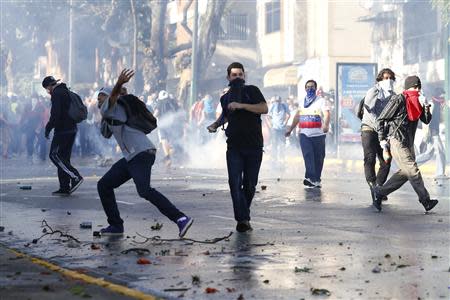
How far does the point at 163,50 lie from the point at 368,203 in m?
31.9

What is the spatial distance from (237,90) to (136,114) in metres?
1.04

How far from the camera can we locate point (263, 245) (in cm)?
1107

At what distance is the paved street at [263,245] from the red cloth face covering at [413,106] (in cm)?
106

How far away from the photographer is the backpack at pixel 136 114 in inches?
467

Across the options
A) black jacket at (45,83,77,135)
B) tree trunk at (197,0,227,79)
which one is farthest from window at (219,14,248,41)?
black jacket at (45,83,77,135)

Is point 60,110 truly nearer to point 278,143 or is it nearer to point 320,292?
point 320,292

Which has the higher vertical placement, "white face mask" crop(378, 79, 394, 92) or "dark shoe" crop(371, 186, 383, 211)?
"white face mask" crop(378, 79, 394, 92)

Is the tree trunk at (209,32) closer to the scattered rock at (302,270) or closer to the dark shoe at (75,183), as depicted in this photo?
the dark shoe at (75,183)

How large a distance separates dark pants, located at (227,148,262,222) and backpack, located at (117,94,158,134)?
0.92 m

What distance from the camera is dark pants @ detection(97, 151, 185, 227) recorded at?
1161cm

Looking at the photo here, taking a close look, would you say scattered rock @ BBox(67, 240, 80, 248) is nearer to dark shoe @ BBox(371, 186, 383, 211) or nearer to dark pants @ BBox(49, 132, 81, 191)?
dark shoe @ BBox(371, 186, 383, 211)

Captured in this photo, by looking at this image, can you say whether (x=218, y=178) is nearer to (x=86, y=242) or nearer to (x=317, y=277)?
(x=86, y=242)

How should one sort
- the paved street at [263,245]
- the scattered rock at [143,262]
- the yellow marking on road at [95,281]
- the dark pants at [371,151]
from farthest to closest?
the dark pants at [371,151] → the scattered rock at [143,262] → the paved street at [263,245] → the yellow marking on road at [95,281]

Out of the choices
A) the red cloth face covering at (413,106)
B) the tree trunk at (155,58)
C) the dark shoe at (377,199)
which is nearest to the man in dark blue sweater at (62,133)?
the dark shoe at (377,199)
